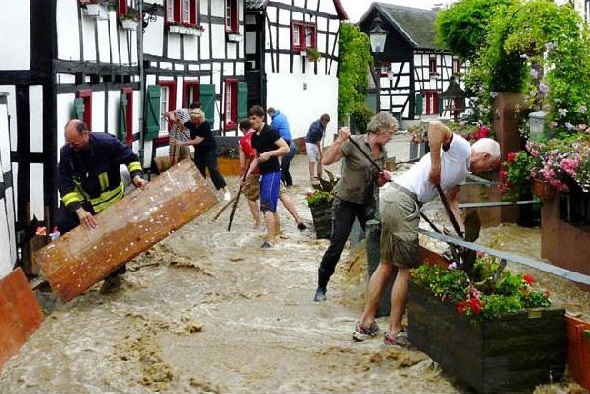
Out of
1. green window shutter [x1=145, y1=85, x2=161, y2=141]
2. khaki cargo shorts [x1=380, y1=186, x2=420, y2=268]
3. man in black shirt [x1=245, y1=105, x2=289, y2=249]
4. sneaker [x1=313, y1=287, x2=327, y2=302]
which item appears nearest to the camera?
khaki cargo shorts [x1=380, y1=186, x2=420, y2=268]

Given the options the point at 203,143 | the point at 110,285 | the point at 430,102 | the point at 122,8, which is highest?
the point at 122,8

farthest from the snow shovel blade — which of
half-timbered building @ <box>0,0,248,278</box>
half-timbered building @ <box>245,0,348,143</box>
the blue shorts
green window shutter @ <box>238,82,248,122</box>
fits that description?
half-timbered building @ <box>245,0,348,143</box>

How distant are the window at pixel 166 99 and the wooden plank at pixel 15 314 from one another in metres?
10.9

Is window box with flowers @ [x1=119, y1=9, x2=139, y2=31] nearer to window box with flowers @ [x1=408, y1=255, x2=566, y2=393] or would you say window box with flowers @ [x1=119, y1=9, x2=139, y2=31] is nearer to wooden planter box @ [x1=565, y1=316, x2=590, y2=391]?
window box with flowers @ [x1=408, y1=255, x2=566, y2=393]

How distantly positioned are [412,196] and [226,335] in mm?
2025

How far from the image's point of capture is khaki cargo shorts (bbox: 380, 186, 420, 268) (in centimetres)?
644

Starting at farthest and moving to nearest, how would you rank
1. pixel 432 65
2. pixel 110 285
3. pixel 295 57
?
pixel 432 65
pixel 295 57
pixel 110 285

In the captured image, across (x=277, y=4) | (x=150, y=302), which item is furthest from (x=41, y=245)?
(x=277, y=4)

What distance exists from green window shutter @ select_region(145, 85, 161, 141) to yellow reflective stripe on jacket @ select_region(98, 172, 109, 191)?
327 inches

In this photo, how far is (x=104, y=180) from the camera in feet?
28.6

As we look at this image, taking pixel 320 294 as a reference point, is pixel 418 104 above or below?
above

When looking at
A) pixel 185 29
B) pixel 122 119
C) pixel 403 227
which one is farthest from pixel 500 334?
pixel 185 29

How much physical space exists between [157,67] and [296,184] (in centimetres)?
368

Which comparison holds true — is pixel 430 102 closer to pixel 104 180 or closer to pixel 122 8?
pixel 122 8
